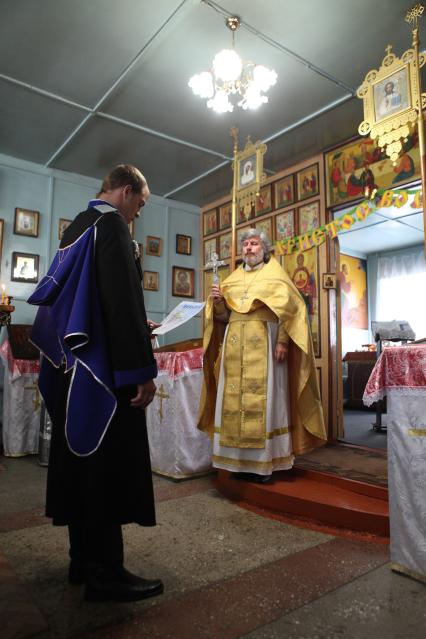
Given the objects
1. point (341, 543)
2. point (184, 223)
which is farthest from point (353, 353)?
A: point (341, 543)

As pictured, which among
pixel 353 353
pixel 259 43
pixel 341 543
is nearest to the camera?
pixel 341 543

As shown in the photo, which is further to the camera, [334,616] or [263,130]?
[263,130]

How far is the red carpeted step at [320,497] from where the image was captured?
296cm

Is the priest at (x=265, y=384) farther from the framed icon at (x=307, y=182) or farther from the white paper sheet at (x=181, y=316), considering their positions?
the framed icon at (x=307, y=182)

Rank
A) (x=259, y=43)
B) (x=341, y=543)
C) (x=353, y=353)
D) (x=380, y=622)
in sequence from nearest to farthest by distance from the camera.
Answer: (x=380, y=622)
(x=341, y=543)
(x=259, y=43)
(x=353, y=353)

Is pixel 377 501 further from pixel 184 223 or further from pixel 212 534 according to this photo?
pixel 184 223

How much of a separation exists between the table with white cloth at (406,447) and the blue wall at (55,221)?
5.87 m

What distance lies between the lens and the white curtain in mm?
11576

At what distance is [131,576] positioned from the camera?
2.06 m

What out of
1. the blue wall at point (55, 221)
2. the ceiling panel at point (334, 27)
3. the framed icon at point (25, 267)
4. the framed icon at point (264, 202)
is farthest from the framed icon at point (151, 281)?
the ceiling panel at point (334, 27)

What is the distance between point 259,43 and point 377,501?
4.16 m

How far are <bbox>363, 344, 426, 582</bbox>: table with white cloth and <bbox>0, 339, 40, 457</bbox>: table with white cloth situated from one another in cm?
435

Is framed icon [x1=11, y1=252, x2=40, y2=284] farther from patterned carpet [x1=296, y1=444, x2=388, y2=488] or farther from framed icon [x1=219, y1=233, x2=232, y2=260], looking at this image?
patterned carpet [x1=296, y1=444, x2=388, y2=488]

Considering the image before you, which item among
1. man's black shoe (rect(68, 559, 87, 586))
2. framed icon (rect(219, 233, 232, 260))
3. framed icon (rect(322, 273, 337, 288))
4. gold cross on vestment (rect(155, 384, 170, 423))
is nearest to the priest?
gold cross on vestment (rect(155, 384, 170, 423))
